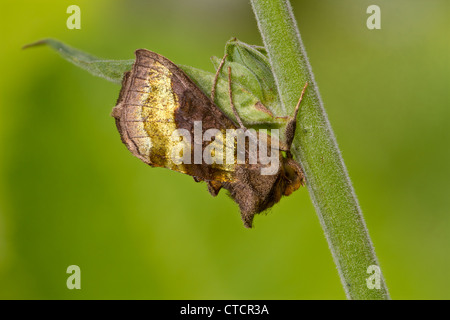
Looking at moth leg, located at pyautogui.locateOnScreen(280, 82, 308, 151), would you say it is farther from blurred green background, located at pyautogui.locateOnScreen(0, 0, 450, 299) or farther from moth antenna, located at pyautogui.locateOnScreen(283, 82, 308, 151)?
blurred green background, located at pyautogui.locateOnScreen(0, 0, 450, 299)

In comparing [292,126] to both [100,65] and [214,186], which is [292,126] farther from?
[100,65]

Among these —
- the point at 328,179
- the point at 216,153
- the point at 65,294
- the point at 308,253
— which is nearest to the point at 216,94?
the point at 216,153

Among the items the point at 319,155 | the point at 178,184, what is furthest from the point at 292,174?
the point at 178,184

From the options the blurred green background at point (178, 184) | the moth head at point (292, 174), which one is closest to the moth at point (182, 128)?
the moth head at point (292, 174)

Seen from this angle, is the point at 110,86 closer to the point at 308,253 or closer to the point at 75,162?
the point at 75,162

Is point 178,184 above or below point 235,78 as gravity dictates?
above

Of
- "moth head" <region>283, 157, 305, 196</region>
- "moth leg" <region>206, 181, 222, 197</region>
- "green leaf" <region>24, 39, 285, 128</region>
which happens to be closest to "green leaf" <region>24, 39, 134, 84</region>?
"green leaf" <region>24, 39, 285, 128</region>
